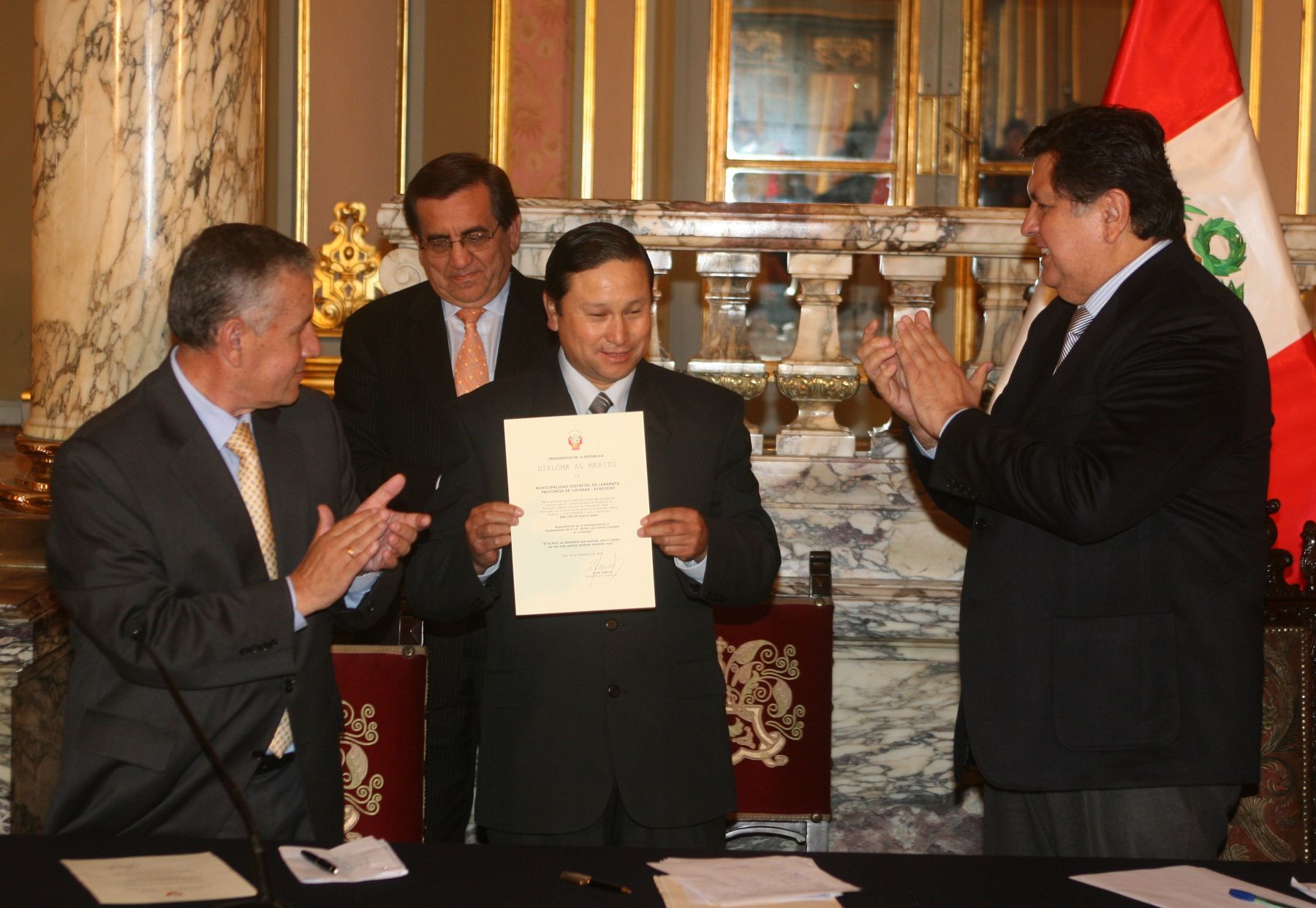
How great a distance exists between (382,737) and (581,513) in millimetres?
1077

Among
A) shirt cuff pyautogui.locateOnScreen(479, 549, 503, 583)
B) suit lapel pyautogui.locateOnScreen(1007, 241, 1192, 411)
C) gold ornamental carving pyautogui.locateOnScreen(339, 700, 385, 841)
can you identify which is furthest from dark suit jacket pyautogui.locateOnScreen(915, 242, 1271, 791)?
gold ornamental carving pyautogui.locateOnScreen(339, 700, 385, 841)

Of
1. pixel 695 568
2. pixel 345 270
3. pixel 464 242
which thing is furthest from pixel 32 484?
pixel 695 568

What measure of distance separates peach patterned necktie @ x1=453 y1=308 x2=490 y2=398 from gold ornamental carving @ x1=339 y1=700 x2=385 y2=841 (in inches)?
31.9

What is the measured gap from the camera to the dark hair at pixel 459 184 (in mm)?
3463

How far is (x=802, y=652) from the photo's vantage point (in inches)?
140

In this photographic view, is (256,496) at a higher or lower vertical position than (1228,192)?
lower

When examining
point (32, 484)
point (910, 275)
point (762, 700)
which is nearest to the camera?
point (762, 700)

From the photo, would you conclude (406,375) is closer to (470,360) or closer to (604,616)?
(470,360)

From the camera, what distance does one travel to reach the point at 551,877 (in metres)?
1.99

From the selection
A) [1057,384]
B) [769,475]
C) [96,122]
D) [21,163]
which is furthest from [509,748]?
[21,163]

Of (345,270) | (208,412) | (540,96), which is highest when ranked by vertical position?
(540,96)

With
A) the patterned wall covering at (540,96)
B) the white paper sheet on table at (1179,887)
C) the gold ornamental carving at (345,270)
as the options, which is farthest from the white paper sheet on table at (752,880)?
the patterned wall covering at (540,96)

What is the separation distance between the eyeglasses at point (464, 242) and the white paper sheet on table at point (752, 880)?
1.82 meters

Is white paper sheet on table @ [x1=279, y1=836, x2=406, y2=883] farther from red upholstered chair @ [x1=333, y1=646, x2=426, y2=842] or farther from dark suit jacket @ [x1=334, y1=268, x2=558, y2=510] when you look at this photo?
dark suit jacket @ [x1=334, y1=268, x2=558, y2=510]
